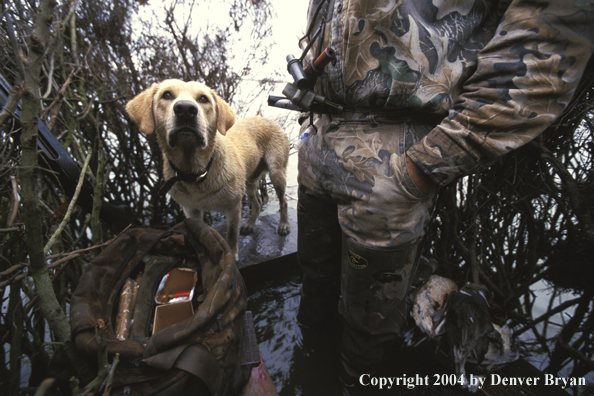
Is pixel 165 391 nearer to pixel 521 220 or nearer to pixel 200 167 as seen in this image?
pixel 200 167

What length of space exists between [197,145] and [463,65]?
1918 mm

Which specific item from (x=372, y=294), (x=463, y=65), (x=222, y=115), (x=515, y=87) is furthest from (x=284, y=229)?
(x=515, y=87)

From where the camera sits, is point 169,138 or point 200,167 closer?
point 169,138

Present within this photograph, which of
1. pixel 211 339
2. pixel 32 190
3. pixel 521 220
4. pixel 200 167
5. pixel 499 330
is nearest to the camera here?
pixel 32 190

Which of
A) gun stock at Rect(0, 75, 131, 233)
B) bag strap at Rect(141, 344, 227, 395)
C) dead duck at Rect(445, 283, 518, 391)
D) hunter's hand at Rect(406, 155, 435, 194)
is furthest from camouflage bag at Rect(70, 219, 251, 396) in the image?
dead duck at Rect(445, 283, 518, 391)

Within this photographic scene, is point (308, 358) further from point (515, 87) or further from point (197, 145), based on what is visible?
point (515, 87)

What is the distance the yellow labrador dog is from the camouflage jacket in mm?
1300

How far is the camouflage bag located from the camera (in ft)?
3.14

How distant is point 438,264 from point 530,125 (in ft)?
4.88

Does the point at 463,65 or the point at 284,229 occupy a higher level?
the point at 463,65

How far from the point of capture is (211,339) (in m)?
1.10

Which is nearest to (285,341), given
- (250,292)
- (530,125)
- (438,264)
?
(250,292)

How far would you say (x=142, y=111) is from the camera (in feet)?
7.07

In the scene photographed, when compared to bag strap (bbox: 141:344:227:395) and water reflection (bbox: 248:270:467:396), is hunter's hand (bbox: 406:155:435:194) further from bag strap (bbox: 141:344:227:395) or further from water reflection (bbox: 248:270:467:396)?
water reflection (bbox: 248:270:467:396)
